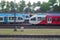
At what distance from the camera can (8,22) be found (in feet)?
176

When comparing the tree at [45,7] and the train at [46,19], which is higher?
the tree at [45,7]

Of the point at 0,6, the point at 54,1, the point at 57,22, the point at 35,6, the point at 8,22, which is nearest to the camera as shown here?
the point at 57,22

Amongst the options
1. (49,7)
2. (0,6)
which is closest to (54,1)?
(49,7)

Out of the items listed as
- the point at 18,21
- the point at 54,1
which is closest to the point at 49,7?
the point at 54,1

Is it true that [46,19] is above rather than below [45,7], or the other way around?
below

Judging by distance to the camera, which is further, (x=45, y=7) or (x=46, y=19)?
(x=45, y=7)

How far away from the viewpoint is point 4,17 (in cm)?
5419

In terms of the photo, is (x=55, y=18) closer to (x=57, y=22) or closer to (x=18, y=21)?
(x=57, y=22)

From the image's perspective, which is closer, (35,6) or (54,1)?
(54,1)

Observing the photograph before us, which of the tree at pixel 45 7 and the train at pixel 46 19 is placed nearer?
the train at pixel 46 19

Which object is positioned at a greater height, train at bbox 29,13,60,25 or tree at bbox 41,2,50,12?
tree at bbox 41,2,50,12

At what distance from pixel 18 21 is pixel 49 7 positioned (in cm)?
4704

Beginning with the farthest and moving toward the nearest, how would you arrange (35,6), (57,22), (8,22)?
(35,6), (8,22), (57,22)

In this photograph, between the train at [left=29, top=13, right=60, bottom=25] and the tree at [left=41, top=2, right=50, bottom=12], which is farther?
the tree at [left=41, top=2, right=50, bottom=12]
